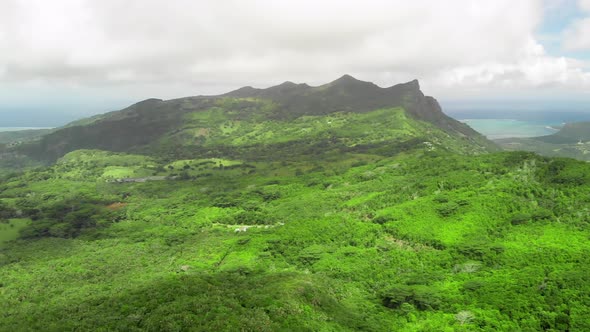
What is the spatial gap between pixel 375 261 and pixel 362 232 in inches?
839

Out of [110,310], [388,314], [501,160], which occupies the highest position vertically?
[501,160]

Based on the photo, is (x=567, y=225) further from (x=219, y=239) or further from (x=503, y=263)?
(x=219, y=239)

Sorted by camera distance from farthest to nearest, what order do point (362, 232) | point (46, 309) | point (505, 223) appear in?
point (362, 232)
point (505, 223)
point (46, 309)

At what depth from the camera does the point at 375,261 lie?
11300cm

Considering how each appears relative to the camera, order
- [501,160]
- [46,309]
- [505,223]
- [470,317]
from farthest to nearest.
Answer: [501,160] → [505,223] → [46,309] → [470,317]

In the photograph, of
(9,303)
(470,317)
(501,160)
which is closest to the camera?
(470,317)

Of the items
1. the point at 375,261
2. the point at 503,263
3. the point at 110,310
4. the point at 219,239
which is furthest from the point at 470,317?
the point at 219,239

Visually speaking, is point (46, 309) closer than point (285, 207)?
Yes

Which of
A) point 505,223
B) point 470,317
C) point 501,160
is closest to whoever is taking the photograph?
point 470,317

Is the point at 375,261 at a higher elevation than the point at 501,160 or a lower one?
lower

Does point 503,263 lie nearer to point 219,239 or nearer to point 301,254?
point 301,254

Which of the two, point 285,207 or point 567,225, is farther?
point 285,207

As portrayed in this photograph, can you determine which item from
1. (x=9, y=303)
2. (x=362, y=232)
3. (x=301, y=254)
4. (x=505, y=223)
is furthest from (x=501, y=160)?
(x=9, y=303)

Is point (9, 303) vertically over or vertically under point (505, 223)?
under
